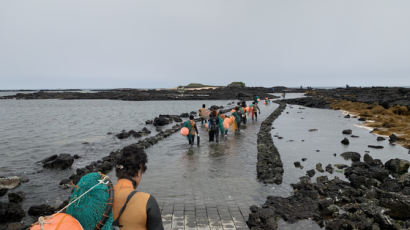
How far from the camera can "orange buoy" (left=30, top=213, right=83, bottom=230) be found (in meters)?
2.40

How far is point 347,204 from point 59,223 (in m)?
8.26

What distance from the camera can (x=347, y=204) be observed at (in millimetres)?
8352

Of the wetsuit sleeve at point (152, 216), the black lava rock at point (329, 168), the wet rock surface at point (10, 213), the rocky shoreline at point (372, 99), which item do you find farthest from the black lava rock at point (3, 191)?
the rocky shoreline at point (372, 99)

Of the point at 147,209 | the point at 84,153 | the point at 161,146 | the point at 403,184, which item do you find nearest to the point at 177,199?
the point at 147,209

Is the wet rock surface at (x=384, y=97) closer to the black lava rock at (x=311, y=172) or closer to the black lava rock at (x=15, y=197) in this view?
the black lava rock at (x=311, y=172)

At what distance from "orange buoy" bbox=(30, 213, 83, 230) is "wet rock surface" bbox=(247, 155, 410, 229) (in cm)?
496

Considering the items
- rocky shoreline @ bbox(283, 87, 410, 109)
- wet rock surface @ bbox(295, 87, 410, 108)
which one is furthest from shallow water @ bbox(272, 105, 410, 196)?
wet rock surface @ bbox(295, 87, 410, 108)

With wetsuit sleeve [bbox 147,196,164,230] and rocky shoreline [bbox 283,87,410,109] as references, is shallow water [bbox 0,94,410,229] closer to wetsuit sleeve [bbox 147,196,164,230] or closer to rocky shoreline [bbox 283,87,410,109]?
wetsuit sleeve [bbox 147,196,164,230]

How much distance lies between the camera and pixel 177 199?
8547 millimetres

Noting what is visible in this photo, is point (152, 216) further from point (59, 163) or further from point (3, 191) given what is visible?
point (59, 163)

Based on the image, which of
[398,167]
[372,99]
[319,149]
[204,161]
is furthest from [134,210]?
[372,99]

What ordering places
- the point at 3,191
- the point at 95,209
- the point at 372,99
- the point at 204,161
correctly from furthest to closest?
1. the point at 372,99
2. the point at 204,161
3. the point at 3,191
4. the point at 95,209

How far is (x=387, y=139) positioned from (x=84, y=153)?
2100 centimetres

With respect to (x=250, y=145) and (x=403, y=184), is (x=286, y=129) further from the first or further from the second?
(x=403, y=184)
